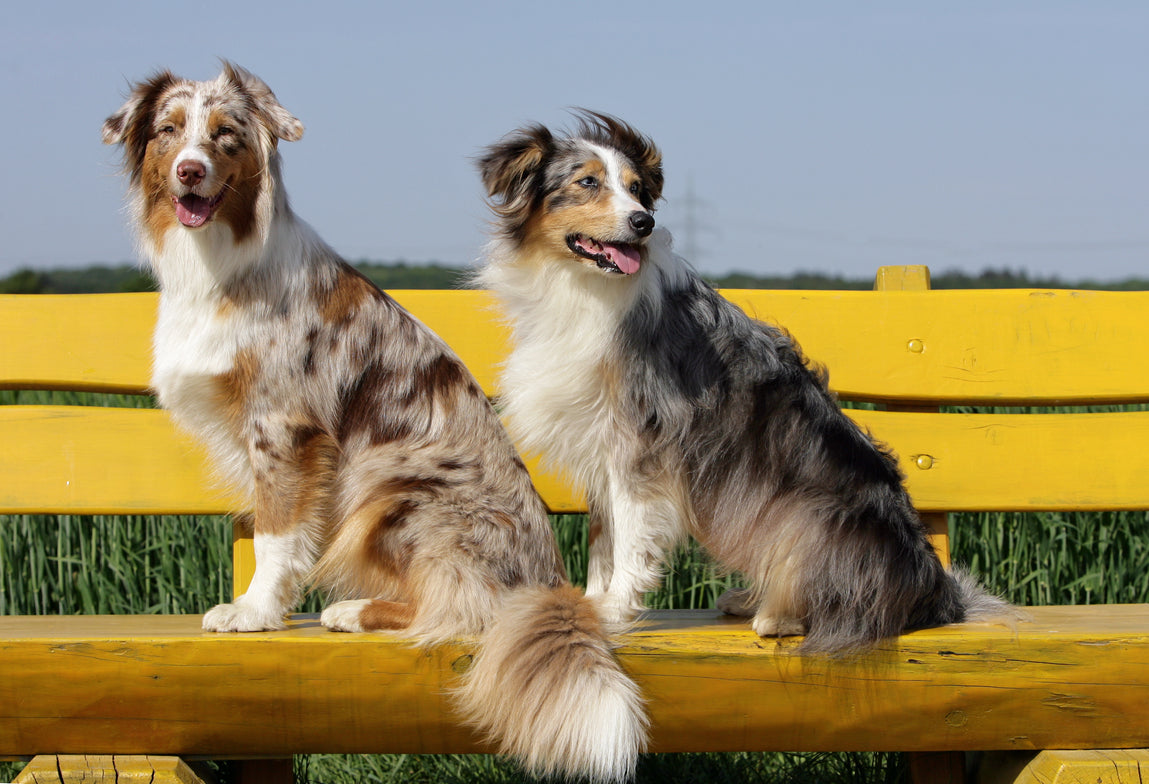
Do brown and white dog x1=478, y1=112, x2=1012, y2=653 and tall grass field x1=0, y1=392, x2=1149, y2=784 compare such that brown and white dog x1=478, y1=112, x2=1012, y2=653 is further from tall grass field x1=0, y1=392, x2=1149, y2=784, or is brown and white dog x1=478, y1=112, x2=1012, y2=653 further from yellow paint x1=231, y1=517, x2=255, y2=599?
tall grass field x1=0, y1=392, x2=1149, y2=784

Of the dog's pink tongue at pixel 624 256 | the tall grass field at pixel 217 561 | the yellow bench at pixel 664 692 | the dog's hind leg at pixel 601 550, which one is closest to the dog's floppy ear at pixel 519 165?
the dog's pink tongue at pixel 624 256

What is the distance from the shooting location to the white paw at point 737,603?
2.85m

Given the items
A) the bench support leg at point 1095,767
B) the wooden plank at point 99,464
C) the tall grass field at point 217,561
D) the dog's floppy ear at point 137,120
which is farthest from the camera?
the tall grass field at point 217,561

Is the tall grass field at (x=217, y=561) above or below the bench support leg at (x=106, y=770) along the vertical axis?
above

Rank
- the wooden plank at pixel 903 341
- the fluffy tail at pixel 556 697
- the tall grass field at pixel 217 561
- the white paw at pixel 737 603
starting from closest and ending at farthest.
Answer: the fluffy tail at pixel 556 697 → the white paw at pixel 737 603 → the wooden plank at pixel 903 341 → the tall grass field at pixel 217 561

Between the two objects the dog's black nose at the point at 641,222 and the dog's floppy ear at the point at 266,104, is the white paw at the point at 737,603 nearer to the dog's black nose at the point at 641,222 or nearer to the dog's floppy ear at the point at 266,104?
the dog's black nose at the point at 641,222

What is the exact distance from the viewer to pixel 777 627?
245 centimetres

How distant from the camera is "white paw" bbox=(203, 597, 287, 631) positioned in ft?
7.97

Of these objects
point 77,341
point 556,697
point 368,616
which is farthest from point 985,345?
point 77,341

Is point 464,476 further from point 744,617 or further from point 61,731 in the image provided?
point 61,731

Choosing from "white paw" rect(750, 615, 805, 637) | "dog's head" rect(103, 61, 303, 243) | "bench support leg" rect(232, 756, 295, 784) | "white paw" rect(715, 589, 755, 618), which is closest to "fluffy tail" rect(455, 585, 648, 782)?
"white paw" rect(750, 615, 805, 637)

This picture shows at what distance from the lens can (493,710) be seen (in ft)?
7.36

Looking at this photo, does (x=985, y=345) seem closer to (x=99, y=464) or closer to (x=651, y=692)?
(x=651, y=692)

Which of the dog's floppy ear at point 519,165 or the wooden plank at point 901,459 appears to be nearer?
the dog's floppy ear at point 519,165
